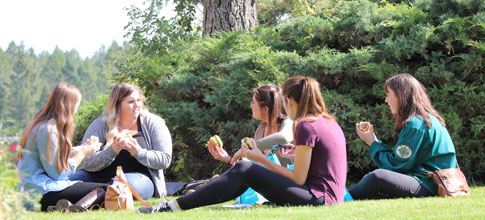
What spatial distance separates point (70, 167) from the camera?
19.2 feet

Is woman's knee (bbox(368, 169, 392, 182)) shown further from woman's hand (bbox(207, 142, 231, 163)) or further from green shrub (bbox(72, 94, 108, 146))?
green shrub (bbox(72, 94, 108, 146))

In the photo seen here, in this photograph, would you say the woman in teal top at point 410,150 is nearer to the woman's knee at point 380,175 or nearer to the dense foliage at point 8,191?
the woman's knee at point 380,175

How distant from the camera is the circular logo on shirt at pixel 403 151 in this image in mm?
5867

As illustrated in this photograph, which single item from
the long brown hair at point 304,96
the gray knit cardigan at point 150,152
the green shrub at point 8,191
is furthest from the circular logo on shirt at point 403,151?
the green shrub at point 8,191

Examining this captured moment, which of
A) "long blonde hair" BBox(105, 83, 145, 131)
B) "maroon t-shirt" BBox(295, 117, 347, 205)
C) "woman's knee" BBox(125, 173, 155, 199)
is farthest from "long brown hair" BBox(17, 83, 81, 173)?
"maroon t-shirt" BBox(295, 117, 347, 205)

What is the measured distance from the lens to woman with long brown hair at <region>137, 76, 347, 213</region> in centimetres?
505

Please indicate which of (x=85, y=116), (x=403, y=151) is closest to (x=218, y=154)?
(x=403, y=151)

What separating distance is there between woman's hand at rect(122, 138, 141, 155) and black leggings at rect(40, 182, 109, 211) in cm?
50

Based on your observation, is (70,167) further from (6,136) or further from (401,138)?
(401,138)

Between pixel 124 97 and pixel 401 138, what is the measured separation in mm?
3301

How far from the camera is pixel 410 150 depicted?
5852mm

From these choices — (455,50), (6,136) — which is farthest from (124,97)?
(455,50)

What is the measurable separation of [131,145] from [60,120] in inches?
36.1

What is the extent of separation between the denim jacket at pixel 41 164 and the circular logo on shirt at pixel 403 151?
134 inches
